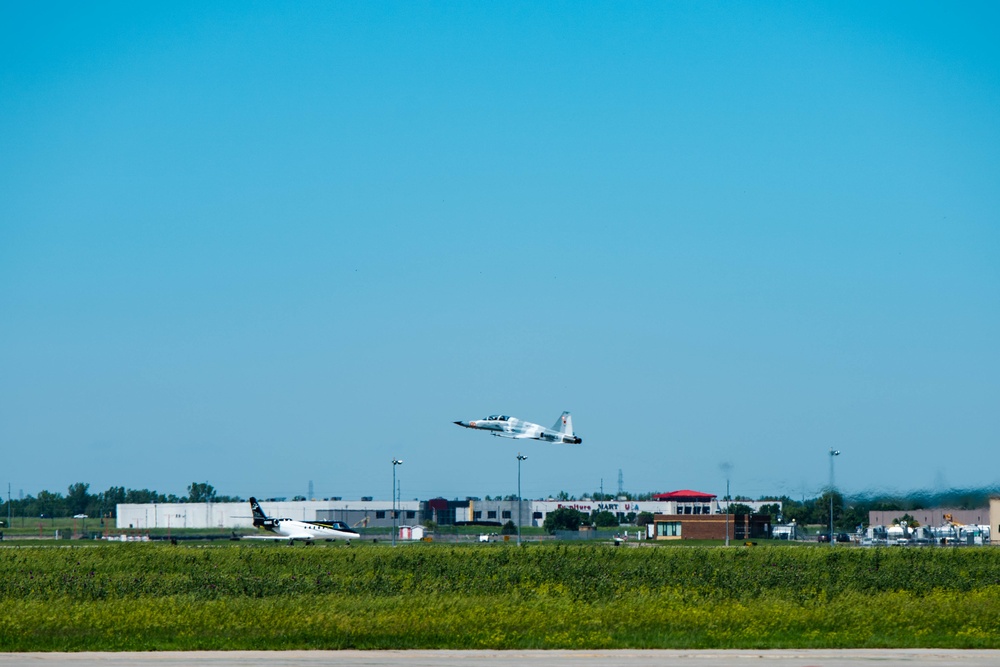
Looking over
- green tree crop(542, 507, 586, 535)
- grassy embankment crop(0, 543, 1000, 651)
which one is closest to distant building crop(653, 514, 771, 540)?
green tree crop(542, 507, 586, 535)

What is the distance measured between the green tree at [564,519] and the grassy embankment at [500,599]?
12111 cm

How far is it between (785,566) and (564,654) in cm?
2557

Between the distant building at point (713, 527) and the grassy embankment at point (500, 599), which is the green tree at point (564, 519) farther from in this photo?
the grassy embankment at point (500, 599)

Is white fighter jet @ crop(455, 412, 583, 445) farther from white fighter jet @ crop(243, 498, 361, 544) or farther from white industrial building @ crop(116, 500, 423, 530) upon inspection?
white industrial building @ crop(116, 500, 423, 530)

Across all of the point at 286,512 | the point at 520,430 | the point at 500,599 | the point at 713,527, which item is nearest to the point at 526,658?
the point at 500,599

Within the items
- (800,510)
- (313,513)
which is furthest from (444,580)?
(800,510)

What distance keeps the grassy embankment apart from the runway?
1.39 m

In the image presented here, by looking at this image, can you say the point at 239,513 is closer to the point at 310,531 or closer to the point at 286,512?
the point at 286,512

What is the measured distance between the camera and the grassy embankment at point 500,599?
3164cm

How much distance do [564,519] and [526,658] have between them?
513 feet

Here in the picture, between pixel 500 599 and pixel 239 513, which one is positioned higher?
pixel 500 599

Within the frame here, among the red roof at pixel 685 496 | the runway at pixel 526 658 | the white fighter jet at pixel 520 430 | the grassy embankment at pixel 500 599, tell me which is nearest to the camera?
the runway at pixel 526 658

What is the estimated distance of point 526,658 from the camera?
27.7 meters

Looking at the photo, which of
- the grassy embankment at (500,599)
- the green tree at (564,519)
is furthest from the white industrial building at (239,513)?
the grassy embankment at (500,599)
